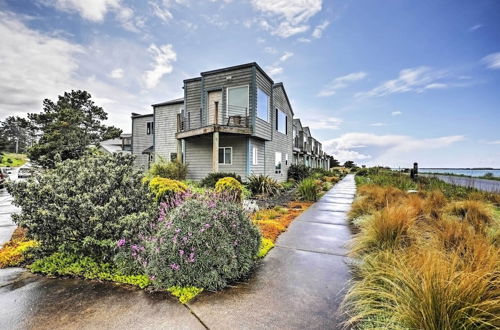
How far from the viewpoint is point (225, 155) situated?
14344mm

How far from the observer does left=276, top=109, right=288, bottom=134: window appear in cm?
1737

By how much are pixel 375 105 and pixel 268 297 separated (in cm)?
1638

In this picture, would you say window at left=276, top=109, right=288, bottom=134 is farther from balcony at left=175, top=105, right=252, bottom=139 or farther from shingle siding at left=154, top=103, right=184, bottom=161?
shingle siding at left=154, top=103, right=184, bottom=161

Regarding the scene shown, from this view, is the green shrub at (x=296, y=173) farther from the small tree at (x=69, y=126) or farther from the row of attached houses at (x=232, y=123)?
the small tree at (x=69, y=126)

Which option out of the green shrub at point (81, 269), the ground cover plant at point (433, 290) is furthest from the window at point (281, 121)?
the green shrub at point (81, 269)

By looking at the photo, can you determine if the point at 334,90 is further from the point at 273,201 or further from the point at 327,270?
the point at 327,270

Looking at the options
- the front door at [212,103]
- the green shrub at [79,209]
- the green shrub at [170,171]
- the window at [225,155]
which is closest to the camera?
the green shrub at [79,209]

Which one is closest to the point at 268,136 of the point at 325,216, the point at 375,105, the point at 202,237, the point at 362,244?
the point at 375,105

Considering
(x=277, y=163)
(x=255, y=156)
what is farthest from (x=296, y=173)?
(x=255, y=156)

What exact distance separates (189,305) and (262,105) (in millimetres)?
13354

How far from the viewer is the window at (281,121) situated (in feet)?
57.0

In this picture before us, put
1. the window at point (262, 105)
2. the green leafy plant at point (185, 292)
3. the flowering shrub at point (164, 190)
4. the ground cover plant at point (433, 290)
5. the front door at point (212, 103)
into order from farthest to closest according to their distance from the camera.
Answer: the front door at point (212, 103), the window at point (262, 105), the flowering shrub at point (164, 190), the green leafy plant at point (185, 292), the ground cover plant at point (433, 290)

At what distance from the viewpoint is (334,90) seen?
1711cm

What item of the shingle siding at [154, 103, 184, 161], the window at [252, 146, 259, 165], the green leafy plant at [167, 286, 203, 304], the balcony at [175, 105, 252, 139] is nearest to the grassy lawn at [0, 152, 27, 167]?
the shingle siding at [154, 103, 184, 161]
